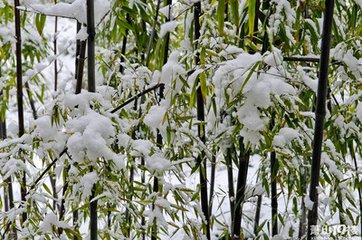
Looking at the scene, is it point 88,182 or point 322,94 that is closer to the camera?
point 322,94

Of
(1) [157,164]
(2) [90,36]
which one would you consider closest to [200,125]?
(1) [157,164]

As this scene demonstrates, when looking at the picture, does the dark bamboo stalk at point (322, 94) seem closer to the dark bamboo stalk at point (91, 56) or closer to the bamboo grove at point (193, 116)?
the bamboo grove at point (193, 116)

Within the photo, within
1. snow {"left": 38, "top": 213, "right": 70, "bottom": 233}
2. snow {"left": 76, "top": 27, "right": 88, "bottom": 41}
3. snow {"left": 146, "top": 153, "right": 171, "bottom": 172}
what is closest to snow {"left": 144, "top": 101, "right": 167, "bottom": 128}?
snow {"left": 146, "top": 153, "right": 171, "bottom": 172}

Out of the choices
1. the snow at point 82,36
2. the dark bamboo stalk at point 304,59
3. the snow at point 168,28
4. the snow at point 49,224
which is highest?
the snow at point 168,28

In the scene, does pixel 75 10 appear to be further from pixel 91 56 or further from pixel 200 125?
pixel 200 125

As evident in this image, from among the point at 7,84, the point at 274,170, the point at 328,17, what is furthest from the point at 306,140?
the point at 7,84

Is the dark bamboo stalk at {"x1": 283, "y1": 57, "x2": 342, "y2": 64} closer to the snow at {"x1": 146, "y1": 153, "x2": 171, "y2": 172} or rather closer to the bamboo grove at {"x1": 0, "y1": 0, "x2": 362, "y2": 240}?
the bamboo grove at {"x1": 0, "y1": 0, "x2": 362, "y2": 240}

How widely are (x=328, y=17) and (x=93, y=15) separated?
519 millimetres

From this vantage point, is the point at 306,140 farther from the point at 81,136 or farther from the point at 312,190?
the point at 81,136

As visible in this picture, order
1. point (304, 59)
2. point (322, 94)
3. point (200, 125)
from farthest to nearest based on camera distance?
1. point (200, 125)
2. point (304, 59)
3. point (322, 94)

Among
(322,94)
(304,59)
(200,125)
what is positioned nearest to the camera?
(322,94)

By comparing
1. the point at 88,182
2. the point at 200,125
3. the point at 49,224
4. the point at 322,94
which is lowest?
the point at 49,224

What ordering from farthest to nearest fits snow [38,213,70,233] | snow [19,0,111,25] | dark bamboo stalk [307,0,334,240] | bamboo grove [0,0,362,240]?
snow [38,213,70,233] < snow [19,0,111,25] < bamboo grove [0,0,362,240] < dark bamboo stalk [307,0,334,240]

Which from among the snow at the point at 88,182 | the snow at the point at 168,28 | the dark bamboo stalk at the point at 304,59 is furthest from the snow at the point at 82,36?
the dark bamboo stalk at the point at 304,59
